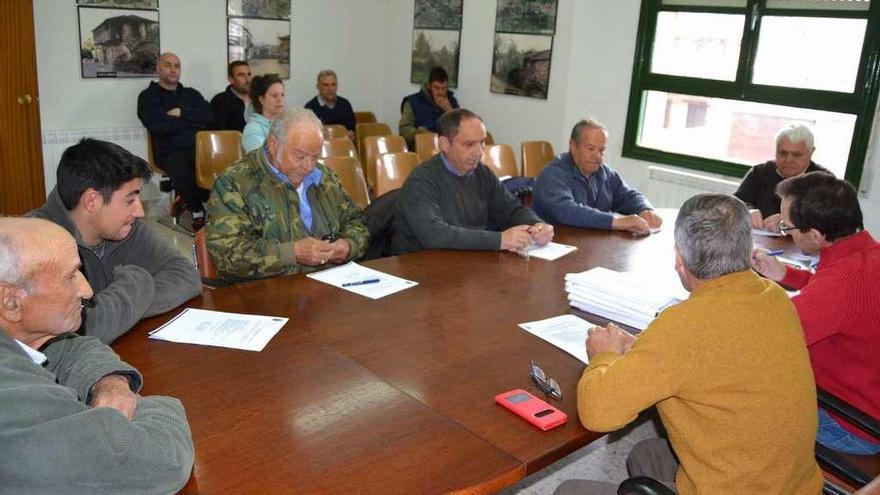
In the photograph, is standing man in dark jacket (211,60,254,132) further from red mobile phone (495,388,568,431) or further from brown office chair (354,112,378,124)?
red mobile phone (495,388,568,431)

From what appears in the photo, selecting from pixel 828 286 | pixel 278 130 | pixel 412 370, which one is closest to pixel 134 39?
pixel 278 130

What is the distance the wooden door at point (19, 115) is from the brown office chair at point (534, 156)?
13.1 feet

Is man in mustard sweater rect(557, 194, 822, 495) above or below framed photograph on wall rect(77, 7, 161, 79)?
below

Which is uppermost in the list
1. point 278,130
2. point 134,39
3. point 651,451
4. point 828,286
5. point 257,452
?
point 134,39

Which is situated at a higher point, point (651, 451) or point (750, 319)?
point (750, 319)

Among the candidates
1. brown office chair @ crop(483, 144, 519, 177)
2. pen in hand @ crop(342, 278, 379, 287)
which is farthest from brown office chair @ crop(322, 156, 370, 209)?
pen in hand @ crop(342, 278, 379, 287)

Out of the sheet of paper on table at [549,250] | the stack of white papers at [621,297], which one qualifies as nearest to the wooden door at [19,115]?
the sheet of paper on table at [549,250]

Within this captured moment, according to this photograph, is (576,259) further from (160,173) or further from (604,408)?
(160,173)

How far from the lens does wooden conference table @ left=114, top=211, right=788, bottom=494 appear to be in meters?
1.35

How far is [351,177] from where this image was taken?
4.07m

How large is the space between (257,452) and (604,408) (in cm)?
72

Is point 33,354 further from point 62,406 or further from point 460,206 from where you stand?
point 460,206

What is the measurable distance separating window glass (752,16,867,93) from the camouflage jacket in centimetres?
397

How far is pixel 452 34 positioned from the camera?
7.48 metres
